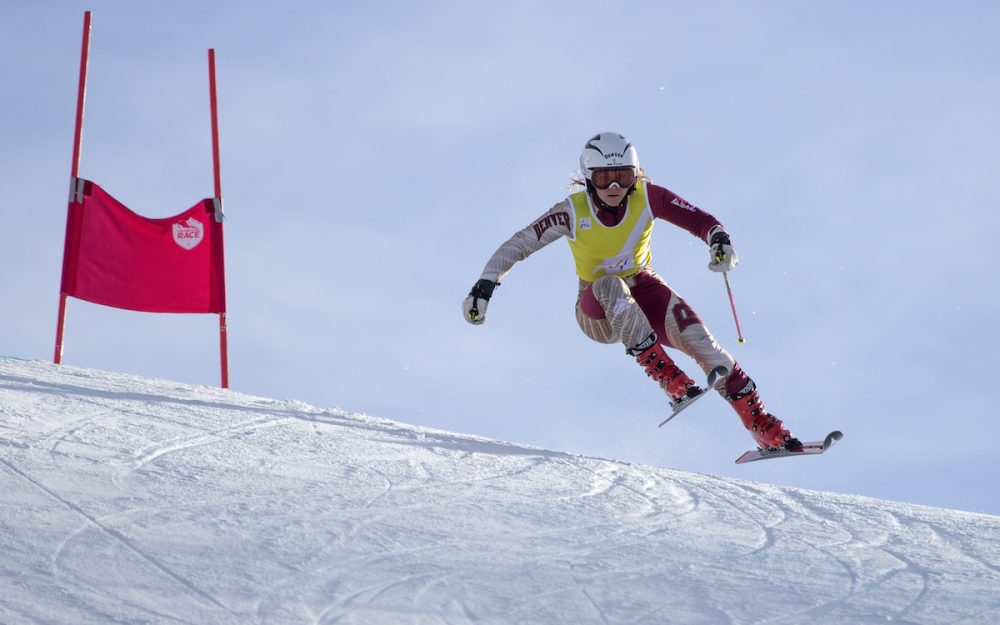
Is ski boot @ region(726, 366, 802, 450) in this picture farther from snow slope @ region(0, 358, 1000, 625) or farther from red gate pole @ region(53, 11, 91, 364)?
red gate pole @ region(53, 11, 91, 364)

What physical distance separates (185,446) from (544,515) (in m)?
1.63

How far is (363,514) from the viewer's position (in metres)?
3.57

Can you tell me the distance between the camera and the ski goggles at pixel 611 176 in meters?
5.54

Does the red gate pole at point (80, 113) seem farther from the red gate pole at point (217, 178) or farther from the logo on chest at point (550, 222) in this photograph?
the logo on chest at point (550, 222)

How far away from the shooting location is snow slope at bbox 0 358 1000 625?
279 centimetres

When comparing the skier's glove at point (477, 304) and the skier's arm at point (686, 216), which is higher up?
the skier's arm at point (686, 216)

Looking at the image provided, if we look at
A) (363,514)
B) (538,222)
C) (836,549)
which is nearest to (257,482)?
(363,514)

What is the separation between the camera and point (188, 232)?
809 centimetres

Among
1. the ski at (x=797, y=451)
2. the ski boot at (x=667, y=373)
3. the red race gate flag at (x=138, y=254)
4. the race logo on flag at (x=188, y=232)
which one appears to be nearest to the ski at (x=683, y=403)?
the ski boot at (x=667, y=373)

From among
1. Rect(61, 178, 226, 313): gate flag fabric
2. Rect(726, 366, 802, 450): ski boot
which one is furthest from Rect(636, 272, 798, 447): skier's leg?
Rect(61, 178, 226, 313): gate flag fabric

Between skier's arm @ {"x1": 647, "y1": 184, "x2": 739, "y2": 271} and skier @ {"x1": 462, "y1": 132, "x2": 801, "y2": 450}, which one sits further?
skier's arm @ {"x1": 647, "y1": 184, "x2": 739, "y2": 271}

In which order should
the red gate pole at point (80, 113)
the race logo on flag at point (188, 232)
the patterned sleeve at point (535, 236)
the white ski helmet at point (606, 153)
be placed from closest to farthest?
the white ski helmet at point (606, 153) < the patterned sleeve at point (535, 236) < the red gate pole at point (80, 113) < the race logo on flag at point (188, 232)

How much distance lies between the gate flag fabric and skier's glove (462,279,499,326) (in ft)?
10.5

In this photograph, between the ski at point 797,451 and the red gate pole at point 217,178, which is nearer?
the ski at point 797,451
